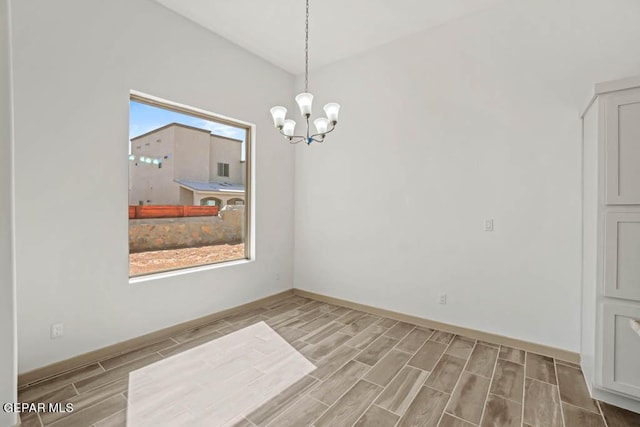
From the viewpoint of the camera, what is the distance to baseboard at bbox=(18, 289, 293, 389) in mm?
2318

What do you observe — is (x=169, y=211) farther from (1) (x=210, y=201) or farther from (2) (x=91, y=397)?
(2) (x=91, y=397)

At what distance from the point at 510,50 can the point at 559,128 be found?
36.5 inches

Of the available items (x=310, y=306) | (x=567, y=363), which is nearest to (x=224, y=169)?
(x=310, y=306)

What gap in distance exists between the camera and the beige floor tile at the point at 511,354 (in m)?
2.70

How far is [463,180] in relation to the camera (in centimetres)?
323

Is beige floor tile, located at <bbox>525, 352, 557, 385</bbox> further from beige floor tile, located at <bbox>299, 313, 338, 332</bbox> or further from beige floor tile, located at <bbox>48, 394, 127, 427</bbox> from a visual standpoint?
beige floor tile, located at <bbox>48, 394, 127, 427</bbox>

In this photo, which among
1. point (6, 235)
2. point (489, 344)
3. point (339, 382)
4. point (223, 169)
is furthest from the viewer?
point (223, 169)

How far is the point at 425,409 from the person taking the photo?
202cm

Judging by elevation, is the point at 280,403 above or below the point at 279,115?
below

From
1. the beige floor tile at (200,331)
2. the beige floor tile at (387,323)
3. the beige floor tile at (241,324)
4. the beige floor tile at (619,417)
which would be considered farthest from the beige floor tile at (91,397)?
the beige floor tile at (619,417)

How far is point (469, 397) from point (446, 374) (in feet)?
0.97

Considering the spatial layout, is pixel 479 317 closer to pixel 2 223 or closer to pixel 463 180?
pixel 463 180

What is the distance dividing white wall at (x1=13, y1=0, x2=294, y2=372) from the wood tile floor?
0.39m

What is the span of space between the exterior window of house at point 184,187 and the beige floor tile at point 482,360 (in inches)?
118
